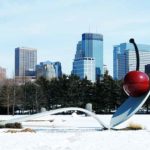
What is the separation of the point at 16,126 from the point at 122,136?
7919mm

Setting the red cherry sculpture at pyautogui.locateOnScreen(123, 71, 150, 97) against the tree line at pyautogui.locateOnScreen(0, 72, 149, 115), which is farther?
the tree line at pyautogui.locateOnScreen(0, 72, 149, 115)

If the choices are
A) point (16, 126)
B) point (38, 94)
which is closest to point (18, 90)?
point (38, 94)

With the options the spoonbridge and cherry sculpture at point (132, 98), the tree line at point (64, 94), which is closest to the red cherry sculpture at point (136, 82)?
the spoonbridge and cherry sculpture at point (132, 98)

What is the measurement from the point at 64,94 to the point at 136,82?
1634 inches

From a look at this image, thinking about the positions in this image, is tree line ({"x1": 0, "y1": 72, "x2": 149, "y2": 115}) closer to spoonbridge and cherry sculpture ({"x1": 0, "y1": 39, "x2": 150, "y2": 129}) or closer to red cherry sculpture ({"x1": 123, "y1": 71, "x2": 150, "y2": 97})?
spoonbridge and cherry sculpture ({"x1": 0, "y1": 39, "x2": 150, "y2": 129})

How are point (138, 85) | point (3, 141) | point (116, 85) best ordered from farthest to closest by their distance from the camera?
point (116, 85)
point (138, 85)
point (3, 141)

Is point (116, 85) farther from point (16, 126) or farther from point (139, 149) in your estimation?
point (139, 149)

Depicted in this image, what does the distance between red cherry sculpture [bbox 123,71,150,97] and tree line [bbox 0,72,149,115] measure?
119 feet

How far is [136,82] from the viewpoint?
20578 millimetres

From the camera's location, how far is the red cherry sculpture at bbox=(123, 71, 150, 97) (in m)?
20.6

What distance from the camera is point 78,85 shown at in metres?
61.6

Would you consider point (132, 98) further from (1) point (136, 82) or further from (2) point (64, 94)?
(2) point (64, 94)

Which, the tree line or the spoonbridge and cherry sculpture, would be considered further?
the tree line

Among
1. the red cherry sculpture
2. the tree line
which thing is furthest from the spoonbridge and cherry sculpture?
the tree line
